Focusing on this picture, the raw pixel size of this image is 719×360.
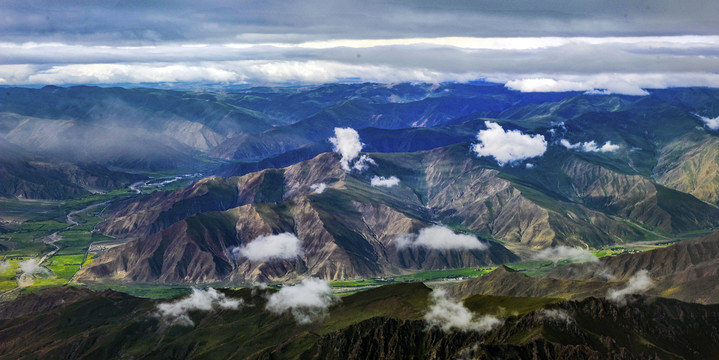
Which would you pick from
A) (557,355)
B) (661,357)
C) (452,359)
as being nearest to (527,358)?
(557,355)

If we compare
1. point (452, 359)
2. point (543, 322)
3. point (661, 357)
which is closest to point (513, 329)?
point (543, 322)

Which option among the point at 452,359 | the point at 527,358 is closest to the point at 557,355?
the point at 527,358

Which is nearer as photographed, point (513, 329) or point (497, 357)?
point (497, 357)

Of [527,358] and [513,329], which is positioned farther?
[513,329]

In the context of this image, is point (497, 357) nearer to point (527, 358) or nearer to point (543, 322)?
point (527, 358)

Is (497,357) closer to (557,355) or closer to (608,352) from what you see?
(557,355)

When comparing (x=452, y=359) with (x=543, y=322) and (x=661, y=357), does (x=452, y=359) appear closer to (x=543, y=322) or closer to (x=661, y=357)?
(x=543, y=322)

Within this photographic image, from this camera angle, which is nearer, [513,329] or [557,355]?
[557,355]
